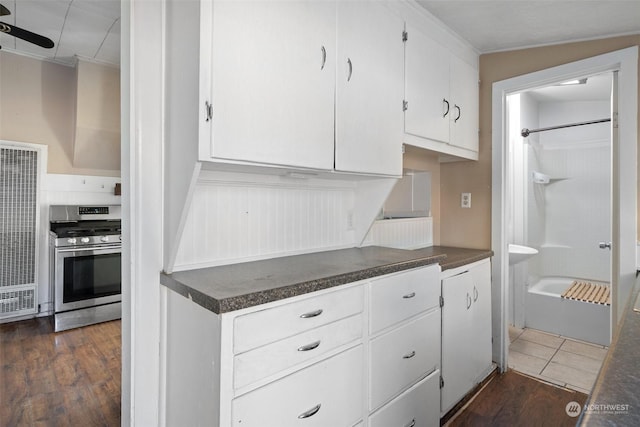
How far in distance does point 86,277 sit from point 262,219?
2729 millimetres

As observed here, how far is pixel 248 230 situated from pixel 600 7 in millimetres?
2175

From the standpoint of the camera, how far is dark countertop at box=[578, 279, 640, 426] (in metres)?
0.41

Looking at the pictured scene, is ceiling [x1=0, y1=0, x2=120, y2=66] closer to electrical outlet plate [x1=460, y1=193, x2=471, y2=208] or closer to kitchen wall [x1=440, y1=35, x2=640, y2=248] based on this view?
kitchen wall [x1=440, y1=35, x2=640, y2=248]

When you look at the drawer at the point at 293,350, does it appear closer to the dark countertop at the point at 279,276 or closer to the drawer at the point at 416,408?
the dark countertop at the point at 279,276

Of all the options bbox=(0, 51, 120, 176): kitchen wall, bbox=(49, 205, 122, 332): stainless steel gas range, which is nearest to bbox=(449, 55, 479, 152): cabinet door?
bbox=(49, 205, 122, 332): stainless steel gas range

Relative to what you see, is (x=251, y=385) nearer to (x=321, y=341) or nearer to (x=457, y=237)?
(x=321, y=341)

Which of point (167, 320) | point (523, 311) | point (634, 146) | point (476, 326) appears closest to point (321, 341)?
point (167, 320)

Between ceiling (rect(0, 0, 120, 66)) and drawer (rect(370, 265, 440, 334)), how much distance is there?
2.80 meters

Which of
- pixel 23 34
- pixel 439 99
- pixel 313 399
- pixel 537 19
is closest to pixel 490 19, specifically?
pixel 537 19

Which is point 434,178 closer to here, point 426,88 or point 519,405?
point 426,88

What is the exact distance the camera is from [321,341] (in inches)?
45.3

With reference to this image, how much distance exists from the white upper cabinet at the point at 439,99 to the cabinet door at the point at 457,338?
86 centimetres

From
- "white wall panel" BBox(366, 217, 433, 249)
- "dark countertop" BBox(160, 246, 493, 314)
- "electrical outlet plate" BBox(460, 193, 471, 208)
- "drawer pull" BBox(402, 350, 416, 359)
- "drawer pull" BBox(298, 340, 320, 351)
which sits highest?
"electrical outlet plate" BBox(460, 193, 471, 208)

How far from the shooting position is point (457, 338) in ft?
6.26
